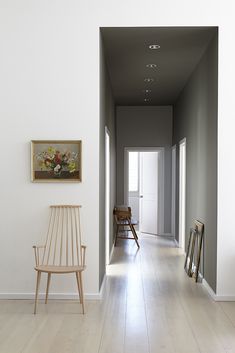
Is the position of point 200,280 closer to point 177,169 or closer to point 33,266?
point 33,266

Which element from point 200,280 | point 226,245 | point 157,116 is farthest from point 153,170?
point 226,245

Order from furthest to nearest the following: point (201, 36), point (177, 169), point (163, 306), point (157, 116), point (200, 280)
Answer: point (157, 116)
point (177, 169)
point (200, 280)
point (201, 36)
point (163, 306)

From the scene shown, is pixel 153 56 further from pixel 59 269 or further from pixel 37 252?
pixel 59 269

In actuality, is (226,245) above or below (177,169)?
below

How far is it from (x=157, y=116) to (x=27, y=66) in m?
5.97

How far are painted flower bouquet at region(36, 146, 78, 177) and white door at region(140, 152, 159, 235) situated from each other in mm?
6018

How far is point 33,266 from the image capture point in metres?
5.28

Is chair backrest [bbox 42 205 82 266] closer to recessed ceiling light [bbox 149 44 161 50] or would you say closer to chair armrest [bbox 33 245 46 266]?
chair armrest [bbox 33 245 46 266]

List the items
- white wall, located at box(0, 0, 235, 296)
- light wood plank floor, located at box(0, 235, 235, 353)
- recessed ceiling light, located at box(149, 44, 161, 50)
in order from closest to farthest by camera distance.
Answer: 1. light wood plank floor, located at box(0, 235, 235, 353)
2. white wall, located at box(0, 0, 235, 296)
3. recessed ceiling light, located at box(149, 44, 161, 50)

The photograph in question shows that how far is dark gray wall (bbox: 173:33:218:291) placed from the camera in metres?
5.44

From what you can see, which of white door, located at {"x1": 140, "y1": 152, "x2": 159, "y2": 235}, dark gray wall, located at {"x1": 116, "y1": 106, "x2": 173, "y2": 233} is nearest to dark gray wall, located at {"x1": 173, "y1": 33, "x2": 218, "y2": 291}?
dark gray wall, located at {"x1": 116, "y1": 106, "x2": 173, "y2": 233}

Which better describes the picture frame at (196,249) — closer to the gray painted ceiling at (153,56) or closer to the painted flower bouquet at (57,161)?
the painted flower bouquet at (57,161)

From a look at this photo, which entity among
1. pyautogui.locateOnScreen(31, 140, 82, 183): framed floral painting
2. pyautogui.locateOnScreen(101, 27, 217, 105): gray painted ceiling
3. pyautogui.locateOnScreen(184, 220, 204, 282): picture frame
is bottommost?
pyautogui.locateOnScreen(184, 220, 204, 282): picture frame

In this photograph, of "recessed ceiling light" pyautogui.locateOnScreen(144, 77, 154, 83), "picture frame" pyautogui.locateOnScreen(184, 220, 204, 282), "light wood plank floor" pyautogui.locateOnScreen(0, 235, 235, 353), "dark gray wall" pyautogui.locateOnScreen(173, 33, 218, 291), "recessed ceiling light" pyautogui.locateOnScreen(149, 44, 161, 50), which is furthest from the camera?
"recessed ceiling light" pyautogui.locateOnScreen(144, 77, 154, 83)
